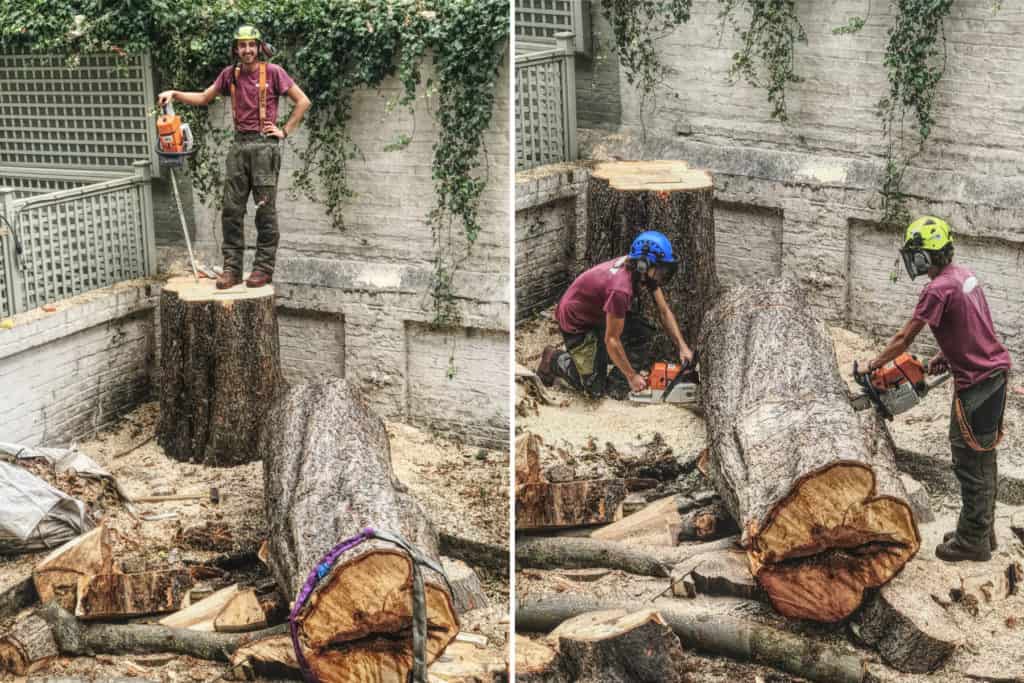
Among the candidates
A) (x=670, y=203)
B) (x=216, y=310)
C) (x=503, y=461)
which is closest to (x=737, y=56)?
(x=670, y=203)

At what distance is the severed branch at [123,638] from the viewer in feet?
14.3

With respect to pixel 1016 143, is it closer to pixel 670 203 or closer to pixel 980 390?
pixel 980 390

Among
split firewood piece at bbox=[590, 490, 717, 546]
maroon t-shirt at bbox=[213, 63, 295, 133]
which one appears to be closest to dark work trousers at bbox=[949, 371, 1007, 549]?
split firewood piece at bbox=[590, 490, 717, 546]

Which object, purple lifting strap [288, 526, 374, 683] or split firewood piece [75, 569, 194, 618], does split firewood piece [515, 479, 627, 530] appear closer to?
purple lifting strap [288, 526, 374, 683]

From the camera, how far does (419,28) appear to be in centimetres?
423

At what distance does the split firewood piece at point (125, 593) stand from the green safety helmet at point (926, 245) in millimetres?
2538

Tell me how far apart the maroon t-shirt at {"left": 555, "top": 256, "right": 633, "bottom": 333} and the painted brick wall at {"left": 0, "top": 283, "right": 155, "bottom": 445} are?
1.43 meters

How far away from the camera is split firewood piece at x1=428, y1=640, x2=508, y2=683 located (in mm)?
4375

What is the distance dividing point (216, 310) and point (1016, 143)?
2.55 meters

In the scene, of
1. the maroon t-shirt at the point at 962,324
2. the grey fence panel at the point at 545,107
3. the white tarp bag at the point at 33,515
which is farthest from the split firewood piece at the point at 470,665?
the maroon t-shirt at the point at 962,324

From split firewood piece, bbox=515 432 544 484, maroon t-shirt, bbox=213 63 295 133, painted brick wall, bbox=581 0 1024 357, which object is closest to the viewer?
painted brick wall, bbox=581 0 1024 357

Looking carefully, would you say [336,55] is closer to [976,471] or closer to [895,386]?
[895,386]

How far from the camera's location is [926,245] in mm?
3711

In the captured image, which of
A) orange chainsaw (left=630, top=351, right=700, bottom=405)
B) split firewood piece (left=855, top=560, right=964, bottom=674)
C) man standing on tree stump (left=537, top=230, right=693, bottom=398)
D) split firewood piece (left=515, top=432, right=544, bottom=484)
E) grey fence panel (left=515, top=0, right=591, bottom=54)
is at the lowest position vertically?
split firewood piece (left=855, top=560, right=964, bottom=674)
